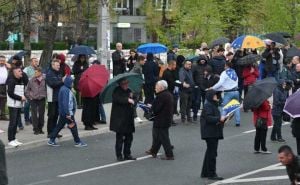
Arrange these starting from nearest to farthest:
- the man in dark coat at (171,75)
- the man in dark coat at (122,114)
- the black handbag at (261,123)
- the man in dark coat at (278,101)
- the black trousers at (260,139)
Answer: the man in dark coat at (122,114) < the black handbag at (261,123) < the black trousers at (260,139) < the man in dark coat at (278,101) < the man in dark coat at (171,75)

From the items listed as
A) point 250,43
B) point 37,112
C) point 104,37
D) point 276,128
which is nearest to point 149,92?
point 104,37

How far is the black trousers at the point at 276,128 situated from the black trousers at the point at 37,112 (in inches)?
221

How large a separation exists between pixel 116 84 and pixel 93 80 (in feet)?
11.1

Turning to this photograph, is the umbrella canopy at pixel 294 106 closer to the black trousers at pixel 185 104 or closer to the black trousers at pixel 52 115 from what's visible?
the black trousers at pixel 52 115

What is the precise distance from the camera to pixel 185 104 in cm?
1975

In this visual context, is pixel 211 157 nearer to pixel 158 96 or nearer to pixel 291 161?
pixel 158 96

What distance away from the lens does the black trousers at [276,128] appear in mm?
16312

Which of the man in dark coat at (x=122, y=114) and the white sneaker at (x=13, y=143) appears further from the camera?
the white sneaker at (x=13, y=143)

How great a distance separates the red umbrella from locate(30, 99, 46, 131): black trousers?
1.11 meters

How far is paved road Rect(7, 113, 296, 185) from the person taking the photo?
12812 millimetres

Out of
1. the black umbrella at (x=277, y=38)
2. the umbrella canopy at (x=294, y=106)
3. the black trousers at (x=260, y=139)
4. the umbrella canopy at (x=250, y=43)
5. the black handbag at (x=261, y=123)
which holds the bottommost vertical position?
the black trousers at (x=260, y=139)

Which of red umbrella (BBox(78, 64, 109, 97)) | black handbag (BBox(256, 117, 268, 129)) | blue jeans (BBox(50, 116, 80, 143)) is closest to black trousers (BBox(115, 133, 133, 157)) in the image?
blue jeans (BBox(50, 116, 80, 143))

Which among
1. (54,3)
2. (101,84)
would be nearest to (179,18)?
(54,3)

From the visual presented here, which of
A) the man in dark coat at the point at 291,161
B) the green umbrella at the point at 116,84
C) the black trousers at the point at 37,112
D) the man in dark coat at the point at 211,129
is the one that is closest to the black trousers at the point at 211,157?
the man in dark coat at the point at 211,129
